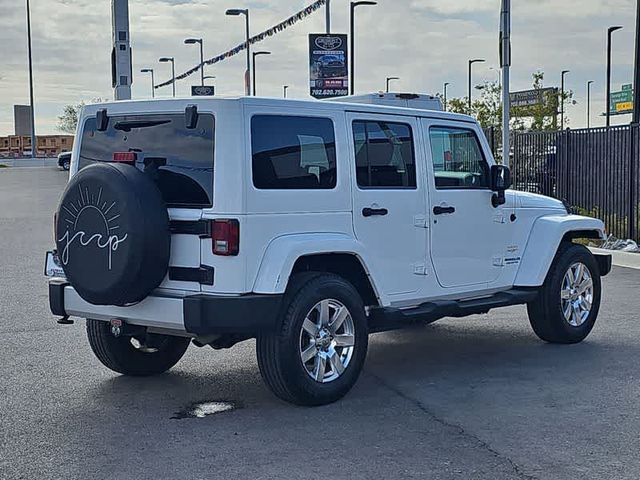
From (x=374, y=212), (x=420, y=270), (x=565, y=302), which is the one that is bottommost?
(x=565, y=302)

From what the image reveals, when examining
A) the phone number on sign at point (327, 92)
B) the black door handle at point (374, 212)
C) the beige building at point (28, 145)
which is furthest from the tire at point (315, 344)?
the beige building at point (28, 145)

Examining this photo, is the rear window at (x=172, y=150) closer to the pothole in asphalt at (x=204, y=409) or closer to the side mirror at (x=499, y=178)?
the pothole in asphalt at (x=204, y=409)

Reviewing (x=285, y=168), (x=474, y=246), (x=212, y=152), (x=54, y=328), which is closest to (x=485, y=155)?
(x=474, y=246)

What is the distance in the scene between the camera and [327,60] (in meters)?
34.5

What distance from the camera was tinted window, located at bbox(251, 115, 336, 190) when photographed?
638 cm

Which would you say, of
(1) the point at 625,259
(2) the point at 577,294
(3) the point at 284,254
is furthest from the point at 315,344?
(1) the point at 625,259

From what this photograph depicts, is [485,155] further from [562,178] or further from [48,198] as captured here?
[48,198]

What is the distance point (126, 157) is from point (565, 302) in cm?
426

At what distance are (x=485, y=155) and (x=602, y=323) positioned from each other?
2.61m

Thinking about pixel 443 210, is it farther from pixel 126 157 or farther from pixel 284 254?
pixel 126 157

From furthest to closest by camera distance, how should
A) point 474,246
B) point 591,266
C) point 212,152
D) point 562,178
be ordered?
point 562,178, point 591,266, point 474,246, point 212,152

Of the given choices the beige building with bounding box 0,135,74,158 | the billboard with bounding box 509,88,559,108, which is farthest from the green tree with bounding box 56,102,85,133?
the billboard with bounding box 509,88,559,108

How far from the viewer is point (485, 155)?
8195 mm

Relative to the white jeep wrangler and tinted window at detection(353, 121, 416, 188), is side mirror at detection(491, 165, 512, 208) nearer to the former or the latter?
the white jeep wrangler
